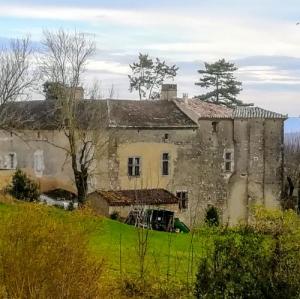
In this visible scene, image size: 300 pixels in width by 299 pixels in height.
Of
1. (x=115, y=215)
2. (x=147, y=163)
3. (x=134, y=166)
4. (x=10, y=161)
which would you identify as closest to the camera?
(x=115, y=215)

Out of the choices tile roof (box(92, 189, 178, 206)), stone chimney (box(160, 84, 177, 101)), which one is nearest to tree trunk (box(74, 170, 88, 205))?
tile roof (box(92, 189, 178, 206))

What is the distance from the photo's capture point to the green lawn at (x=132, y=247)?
14266mm

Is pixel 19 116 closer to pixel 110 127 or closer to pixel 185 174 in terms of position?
pixel 110 127

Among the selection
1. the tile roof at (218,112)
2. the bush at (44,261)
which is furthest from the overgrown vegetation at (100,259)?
the tile roof at (218,112)

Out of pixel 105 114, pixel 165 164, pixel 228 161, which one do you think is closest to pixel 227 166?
pixel 228 161

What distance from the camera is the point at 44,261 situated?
1062cm

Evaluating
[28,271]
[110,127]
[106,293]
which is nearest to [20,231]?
[28,271]

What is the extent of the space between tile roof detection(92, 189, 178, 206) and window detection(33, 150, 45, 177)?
461 centimetres

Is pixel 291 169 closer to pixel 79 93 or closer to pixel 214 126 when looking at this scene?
pixel 214 126

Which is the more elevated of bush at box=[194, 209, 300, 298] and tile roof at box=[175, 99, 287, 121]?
tile roof at box=[175, 99, 287, 121]

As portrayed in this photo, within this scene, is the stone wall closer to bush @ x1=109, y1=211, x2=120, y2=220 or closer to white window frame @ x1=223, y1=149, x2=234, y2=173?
white window frame @ x1=223, y1=149, x2=234, y2=173

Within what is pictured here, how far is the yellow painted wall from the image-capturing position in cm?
3906

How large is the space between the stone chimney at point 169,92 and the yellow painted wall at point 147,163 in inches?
183

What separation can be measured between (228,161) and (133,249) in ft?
68.2
